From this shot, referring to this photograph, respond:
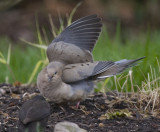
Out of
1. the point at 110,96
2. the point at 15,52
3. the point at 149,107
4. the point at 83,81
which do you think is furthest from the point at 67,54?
the point at 15,52

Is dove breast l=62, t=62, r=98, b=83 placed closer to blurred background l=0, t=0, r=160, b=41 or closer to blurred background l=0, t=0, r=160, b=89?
blurred background l=0, t=0, r=160, b=89

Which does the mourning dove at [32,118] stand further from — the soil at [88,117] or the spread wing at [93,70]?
the spread wing at [93,70]

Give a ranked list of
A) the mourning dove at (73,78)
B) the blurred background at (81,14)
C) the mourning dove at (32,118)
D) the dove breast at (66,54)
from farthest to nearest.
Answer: the blurred background at (81,14) → the dove breast at (66,54) → the mourning dove at (73,78) → the mourning dove at (32,118)

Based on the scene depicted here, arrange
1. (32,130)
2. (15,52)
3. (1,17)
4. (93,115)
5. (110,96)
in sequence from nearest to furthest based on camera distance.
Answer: (32,130) < (93,115) < (110,96) < (15,52) < (1,17)

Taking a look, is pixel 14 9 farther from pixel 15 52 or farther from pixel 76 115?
pixel 76 115

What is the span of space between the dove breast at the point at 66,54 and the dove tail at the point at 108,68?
0.32m

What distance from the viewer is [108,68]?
4.43 m

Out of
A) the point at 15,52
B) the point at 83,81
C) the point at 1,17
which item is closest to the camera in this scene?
the point at 83,81

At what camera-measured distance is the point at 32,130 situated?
3.55m

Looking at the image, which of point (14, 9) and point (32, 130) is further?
point (14, 9)

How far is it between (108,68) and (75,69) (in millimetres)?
344

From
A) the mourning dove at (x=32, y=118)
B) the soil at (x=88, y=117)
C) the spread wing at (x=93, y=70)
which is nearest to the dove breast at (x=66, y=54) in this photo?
the spread wing at (x=93, y=70)

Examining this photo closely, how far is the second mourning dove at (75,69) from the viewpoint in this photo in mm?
4375

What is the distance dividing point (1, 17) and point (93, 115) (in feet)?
23.8
